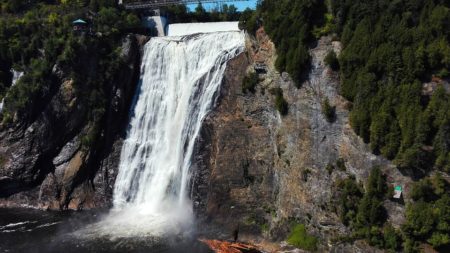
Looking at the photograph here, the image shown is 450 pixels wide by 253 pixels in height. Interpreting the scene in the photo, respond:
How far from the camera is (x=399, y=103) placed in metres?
32.9

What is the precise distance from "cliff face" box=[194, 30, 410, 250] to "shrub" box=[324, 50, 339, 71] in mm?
556

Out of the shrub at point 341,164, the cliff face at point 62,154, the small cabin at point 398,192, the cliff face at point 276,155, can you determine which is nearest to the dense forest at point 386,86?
the small cabin at point 398,192

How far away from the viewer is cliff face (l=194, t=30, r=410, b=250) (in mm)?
36656

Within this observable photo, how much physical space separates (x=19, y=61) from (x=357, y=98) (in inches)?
1617

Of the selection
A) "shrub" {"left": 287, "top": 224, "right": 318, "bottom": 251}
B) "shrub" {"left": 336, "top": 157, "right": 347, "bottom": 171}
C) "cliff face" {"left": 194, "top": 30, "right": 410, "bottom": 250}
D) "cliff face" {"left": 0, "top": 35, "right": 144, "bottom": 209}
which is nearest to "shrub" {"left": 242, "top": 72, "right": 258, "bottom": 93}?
"cliff face" {"left": 194, "top": 30, "right": 410, "bottom": 250}

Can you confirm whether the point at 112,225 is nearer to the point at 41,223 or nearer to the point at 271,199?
the point at 41,223

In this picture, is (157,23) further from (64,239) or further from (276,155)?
(64,239)

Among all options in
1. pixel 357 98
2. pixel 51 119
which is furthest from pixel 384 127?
pixel 51 119

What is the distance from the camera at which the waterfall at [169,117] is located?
48.8m

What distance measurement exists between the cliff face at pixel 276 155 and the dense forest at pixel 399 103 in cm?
102

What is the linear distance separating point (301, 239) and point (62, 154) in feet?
95.8

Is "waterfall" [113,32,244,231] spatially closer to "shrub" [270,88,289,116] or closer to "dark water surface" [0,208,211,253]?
"dark water surface" [0,208,211,253]

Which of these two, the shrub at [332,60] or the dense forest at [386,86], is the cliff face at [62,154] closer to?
the dense forest at [386,86]

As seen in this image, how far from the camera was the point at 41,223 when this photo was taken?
48.4 meters
